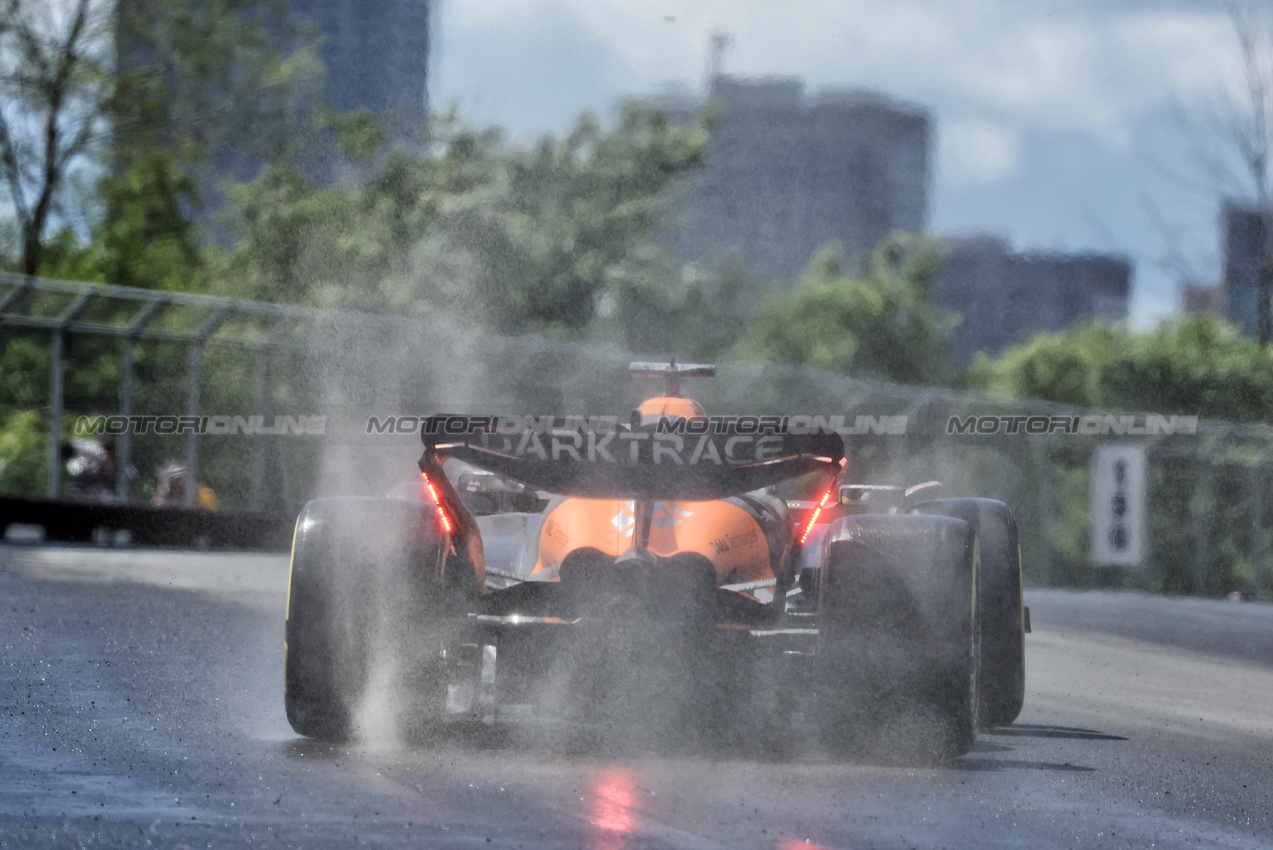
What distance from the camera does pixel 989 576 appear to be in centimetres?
718

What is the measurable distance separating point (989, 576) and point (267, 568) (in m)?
9.87

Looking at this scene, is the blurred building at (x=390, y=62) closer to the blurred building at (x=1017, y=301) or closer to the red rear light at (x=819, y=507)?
the red rear light at (x=819, y=507)

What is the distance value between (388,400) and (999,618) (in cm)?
1642

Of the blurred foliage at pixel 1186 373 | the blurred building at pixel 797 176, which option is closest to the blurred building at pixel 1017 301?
the blurred building at pixel 797 176

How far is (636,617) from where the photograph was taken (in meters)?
5.99

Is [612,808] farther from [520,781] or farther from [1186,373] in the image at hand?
[1186,373]

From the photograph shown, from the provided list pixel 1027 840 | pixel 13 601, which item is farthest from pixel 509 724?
pixel 13 601

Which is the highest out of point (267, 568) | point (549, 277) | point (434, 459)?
point (549, 277)

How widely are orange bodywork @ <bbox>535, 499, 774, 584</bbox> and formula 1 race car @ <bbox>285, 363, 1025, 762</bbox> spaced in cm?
38

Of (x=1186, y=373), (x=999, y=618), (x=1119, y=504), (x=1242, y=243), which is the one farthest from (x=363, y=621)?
(x=1242, y=243)

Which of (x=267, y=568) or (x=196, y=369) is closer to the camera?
(x=267, y=568)

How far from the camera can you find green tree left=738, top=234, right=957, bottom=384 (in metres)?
48.4

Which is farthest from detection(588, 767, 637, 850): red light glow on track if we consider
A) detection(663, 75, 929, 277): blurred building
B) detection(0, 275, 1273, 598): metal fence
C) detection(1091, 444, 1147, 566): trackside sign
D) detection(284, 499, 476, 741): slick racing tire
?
detection(1091, 444, 1147, 566): trackside sign

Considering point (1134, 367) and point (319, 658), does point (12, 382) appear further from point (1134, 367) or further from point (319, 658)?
point (1134, 367)
